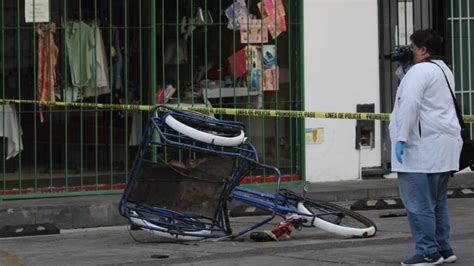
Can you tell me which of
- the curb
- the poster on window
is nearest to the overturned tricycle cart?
the curb

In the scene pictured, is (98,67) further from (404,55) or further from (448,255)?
(448,255)

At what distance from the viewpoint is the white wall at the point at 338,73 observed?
466 inches

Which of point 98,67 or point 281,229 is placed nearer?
point 281,229

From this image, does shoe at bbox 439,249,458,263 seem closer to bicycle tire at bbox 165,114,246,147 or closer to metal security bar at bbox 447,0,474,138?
bicycle tire at bbox 165,114,246,147

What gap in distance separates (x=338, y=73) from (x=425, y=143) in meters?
5.55

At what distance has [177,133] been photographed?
320 inches

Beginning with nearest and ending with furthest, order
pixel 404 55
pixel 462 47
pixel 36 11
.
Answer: pixel 404 55, pixel 36 11, pixel 462 47

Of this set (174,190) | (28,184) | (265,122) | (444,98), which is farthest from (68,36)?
(444,98)

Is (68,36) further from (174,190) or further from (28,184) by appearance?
(174,190)

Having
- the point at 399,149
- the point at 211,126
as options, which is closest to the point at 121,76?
the point at 211,126

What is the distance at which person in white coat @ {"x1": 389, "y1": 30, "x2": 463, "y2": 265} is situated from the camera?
6441 mm

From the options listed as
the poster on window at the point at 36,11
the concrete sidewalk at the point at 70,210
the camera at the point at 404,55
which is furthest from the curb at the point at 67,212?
the camera at the point at 404,55

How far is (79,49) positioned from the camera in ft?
35.8

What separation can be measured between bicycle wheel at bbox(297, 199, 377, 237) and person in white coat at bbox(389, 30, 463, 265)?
150cm
